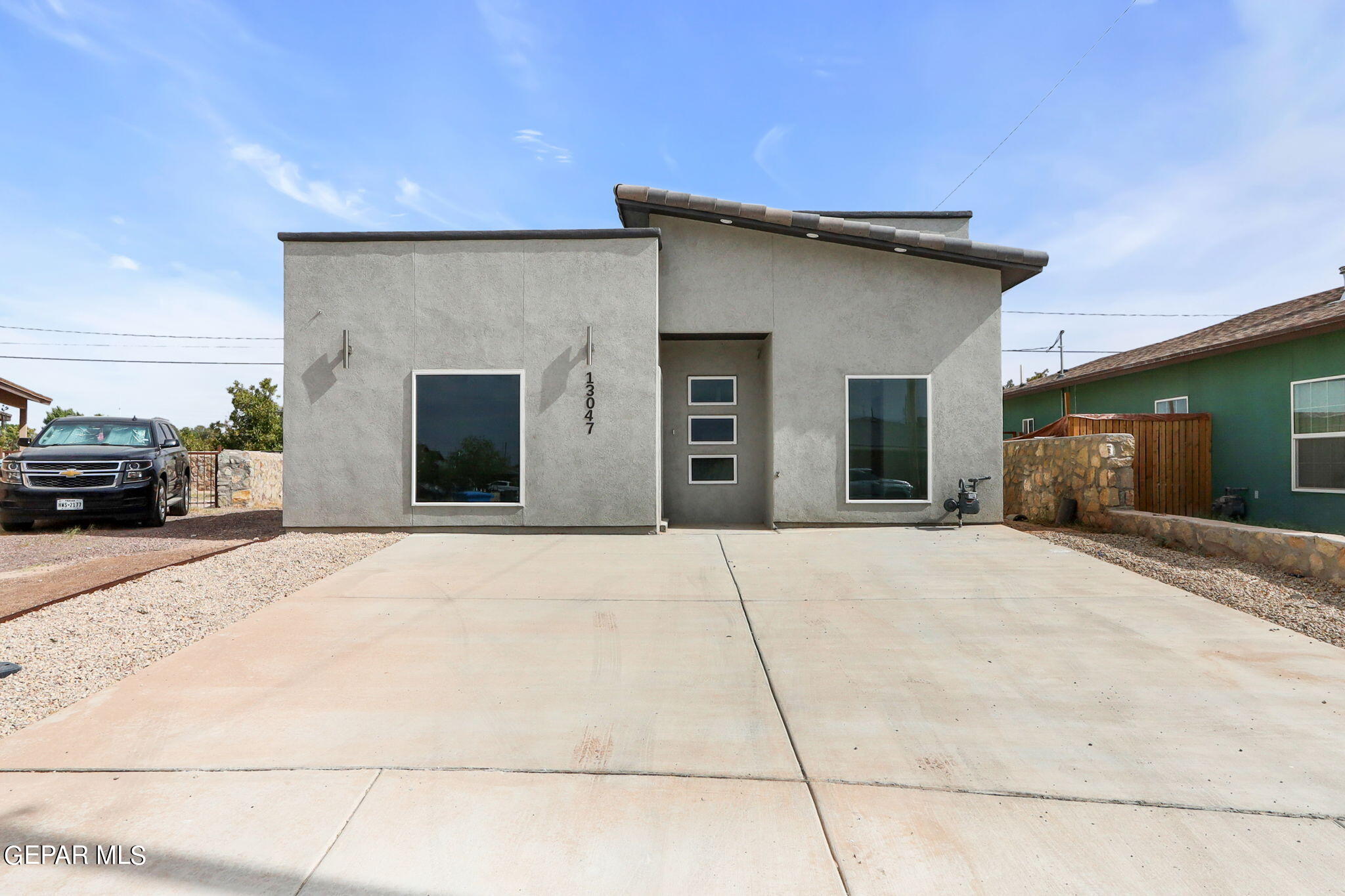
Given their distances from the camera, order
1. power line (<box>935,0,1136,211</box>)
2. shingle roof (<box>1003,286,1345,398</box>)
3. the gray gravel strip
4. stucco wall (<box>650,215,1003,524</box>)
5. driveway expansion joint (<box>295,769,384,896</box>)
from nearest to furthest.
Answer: driveway expansion joint (<box>295,769,384,896</box>) < the gray gravel strip < stucco wall (<box>650,215,1003,524</box>) < power line (<box>935,0,1136,211</box>) < shingle roof (<box>1003,286,1345,398</box>)

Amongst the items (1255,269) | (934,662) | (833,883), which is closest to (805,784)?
(833,883)

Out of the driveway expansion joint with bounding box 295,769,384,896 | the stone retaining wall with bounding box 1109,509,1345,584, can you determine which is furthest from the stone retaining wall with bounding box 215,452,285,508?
the stone retaining wall with bounding box 1109,509,1345,584

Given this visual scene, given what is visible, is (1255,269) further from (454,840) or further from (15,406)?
(15,406)

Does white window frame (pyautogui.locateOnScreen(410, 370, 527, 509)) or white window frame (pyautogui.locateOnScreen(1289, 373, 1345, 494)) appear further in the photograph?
white window frame (pyautogui.locateOnScreen(1289, 373, 1345, 494))

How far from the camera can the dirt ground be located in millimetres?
8188

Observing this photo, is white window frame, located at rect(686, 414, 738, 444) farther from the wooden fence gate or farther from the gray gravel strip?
the wooden fence gate

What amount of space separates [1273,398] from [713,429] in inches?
369

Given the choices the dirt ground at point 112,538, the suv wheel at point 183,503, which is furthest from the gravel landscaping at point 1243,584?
the suv wheel at point 183,503

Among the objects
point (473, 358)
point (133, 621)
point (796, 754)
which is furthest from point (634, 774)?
point (473, 358)

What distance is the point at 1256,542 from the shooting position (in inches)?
273

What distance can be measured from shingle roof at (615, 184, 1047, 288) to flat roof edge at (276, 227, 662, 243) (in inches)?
26.0

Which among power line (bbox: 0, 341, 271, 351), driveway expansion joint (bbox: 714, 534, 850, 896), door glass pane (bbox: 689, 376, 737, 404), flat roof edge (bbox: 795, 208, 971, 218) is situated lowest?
driveway expansion joint (bbox: 714, 534, 850, 896)

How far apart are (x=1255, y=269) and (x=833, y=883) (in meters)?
27.7

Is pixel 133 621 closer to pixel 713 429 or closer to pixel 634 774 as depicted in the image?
pixel 634 774
